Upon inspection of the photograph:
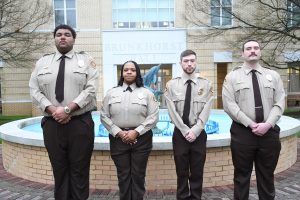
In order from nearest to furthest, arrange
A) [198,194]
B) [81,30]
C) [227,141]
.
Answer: [198,194] → [227,141] → [81,30]

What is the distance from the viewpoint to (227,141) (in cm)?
531

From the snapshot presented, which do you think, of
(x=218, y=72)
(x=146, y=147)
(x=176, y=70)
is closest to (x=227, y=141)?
(x=146, y=147)

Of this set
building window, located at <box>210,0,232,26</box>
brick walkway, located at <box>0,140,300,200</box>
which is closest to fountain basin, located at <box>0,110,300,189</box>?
brick walkway, located at <box>0,140,300,200</box>

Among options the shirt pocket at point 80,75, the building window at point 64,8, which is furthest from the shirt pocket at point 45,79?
the building window at point 64,8

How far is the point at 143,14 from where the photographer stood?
19.7m

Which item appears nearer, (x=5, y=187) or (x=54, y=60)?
(x=54, y=60)

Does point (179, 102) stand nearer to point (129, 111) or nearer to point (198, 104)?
point (198, 104)

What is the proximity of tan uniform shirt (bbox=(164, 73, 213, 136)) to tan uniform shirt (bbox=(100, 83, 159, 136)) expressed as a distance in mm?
233

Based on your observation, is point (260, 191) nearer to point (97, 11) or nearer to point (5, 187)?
point (5, 187)

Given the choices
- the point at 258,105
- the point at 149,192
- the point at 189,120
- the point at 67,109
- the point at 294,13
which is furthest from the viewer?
the point at 294,13

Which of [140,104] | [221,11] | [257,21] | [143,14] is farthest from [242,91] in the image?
[143,14]

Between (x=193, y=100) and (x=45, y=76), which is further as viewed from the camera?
(x=193, y=100)

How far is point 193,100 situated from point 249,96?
0.64 metres

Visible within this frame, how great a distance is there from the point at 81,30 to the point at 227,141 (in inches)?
608
